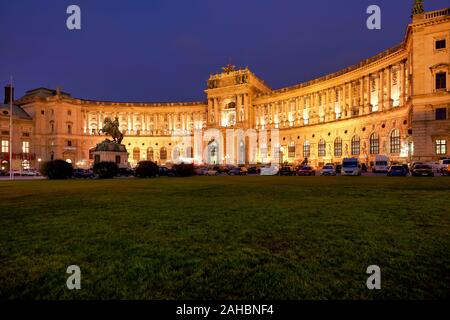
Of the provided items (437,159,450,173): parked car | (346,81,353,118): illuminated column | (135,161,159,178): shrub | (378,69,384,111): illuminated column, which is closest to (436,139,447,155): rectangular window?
(437,159,450,173): parked car

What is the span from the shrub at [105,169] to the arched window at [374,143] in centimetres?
4970

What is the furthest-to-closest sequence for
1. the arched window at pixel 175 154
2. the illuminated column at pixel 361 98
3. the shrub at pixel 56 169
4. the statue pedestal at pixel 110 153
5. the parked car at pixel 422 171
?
1. the arched window at pixel 175 154
2. the illuminated column at pixel 361 98
3. the statue pedestal at pixel 110 153
4. the shrub at pixel 56 169
5. the parked car at pixel 422 171

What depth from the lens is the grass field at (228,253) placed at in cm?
370

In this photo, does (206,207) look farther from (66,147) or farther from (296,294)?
(66,147)

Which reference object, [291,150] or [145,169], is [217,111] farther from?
[145,169]

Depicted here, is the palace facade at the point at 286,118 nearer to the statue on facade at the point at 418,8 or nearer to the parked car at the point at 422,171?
the statue on facade at the point at 418,8

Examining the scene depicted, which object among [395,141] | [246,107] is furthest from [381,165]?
[246,107]

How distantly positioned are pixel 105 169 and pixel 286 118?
5971 cm

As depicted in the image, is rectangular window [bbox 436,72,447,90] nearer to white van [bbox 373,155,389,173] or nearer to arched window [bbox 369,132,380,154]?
white van [bbox 373,155,389,173]

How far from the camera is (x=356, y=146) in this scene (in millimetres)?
61688

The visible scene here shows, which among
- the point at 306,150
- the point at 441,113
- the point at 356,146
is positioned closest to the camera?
the point at 441,113

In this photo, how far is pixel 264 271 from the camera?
4.29 meters

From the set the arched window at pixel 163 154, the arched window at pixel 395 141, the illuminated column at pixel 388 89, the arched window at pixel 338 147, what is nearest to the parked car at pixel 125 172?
the arched window at pixel 395 141
